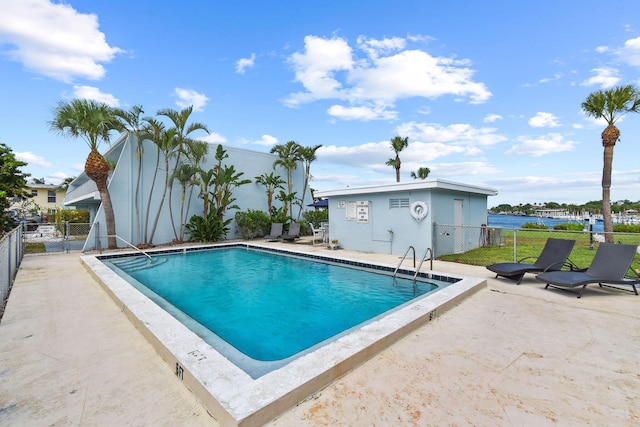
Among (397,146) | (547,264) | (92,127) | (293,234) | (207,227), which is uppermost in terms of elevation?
(397,146)

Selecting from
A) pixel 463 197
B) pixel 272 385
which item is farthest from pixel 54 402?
pixel 463 197

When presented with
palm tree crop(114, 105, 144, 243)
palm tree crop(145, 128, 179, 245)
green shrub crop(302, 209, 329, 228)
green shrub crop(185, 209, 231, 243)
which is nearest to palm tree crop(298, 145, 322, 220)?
green shrub crop(302, 209, 329, 228)

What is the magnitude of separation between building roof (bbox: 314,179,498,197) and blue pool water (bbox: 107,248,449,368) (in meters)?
3.91

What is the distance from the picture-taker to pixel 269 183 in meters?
20.5

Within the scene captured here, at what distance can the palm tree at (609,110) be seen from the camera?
12383 millimetres

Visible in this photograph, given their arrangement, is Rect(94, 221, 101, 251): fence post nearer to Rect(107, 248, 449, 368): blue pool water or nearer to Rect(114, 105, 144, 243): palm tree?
Rect(114, 105, 144, 243): palm tree

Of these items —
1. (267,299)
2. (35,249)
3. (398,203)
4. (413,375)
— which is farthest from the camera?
(35,249)

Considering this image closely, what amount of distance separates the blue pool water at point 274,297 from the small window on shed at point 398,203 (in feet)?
11.9

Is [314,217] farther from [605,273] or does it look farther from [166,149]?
[605,273]

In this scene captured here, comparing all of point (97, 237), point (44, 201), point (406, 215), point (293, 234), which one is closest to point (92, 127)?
point (97, 237)

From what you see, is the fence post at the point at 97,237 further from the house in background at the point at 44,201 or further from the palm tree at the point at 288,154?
the house in background at the point at 44,201

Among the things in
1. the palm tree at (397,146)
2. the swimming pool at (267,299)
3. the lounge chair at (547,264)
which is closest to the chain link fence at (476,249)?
the lounge chair at (547,264)

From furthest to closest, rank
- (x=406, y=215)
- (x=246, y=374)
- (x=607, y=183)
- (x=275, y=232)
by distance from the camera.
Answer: (x=275, y=232), (x=607, y=183), (x=406, y=215), (x=246, y=374)

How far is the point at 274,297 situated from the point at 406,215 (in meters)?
6.69
